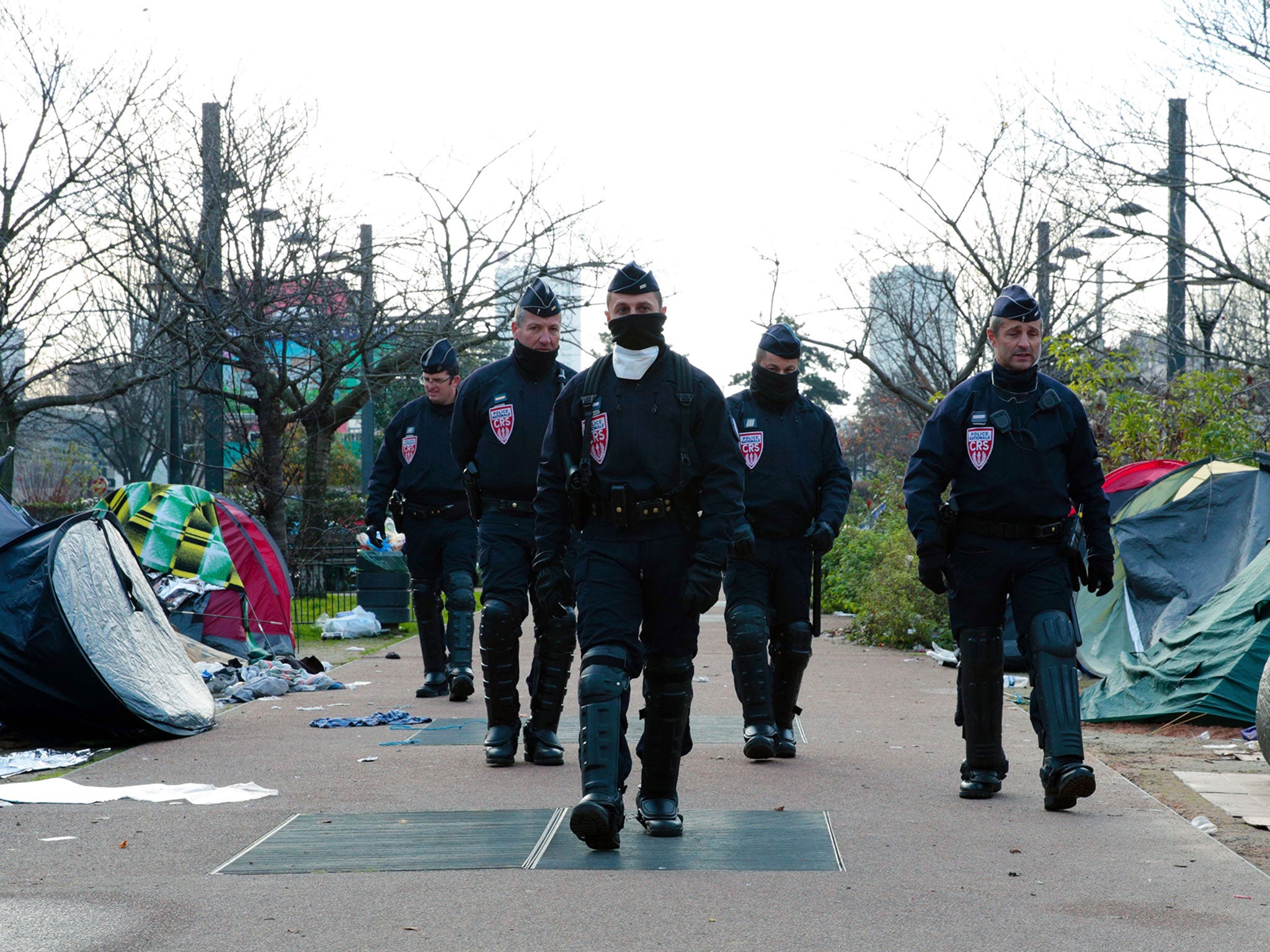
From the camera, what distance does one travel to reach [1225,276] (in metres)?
12.6

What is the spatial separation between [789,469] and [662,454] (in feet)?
7.22

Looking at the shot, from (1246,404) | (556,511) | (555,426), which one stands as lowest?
(556,511)

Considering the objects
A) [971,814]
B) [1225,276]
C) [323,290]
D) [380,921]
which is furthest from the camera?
[323,290]

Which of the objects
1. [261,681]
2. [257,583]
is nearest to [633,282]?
[261,681]

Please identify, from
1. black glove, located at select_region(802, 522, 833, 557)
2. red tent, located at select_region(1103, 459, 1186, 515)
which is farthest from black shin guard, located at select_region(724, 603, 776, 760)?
red tent, located at select_region(1103, 459, 1186, 515)

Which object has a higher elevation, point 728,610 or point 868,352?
point 868,352

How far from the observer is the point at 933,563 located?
5.65m

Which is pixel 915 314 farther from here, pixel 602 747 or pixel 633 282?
pixel 602 747

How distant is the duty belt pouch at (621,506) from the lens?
476cm

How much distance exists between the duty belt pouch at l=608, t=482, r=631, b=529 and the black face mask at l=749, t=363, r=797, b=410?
94.1 inches

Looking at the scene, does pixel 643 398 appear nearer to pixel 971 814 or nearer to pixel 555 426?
pixel 555 426

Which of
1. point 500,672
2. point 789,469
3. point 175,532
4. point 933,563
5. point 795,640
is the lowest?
point 500,672

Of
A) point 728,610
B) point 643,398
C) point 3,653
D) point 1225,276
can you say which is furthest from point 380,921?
point 1225,276

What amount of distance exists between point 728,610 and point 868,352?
11951mm
